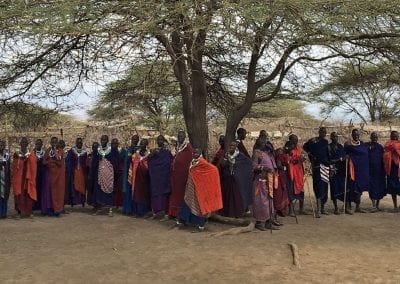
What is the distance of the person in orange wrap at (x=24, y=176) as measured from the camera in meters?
9.62

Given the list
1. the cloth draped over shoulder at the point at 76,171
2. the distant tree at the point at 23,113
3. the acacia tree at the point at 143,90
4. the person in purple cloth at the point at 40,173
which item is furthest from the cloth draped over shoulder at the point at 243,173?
the distant tree at the point at 23,113

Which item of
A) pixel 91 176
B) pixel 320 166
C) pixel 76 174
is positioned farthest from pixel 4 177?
pixel 320 166

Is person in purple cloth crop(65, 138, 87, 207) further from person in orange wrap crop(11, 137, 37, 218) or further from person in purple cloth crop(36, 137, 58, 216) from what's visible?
person in orange wrap crop(11, 137, 37, 218)

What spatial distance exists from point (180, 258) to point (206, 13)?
120 inches

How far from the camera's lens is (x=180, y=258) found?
6.66 m

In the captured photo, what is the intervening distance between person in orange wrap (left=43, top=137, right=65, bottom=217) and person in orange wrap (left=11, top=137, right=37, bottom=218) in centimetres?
28

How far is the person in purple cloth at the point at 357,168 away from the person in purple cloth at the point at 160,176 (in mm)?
3464

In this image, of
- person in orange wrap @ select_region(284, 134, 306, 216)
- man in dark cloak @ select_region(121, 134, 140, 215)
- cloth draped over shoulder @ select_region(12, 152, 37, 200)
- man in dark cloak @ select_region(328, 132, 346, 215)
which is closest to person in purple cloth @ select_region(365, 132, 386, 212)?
man in dark cloak @ select_region(328, 132, 346, 215)

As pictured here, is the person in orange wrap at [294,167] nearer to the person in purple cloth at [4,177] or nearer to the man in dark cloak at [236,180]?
the man in dark cloak at [236,180]

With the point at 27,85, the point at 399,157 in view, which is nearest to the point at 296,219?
the point at 399,157

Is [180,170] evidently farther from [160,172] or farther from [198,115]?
[198,115]

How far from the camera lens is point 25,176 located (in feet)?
31.8

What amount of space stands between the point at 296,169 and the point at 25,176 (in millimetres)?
4939

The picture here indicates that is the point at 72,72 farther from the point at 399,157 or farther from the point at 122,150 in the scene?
the point at 399,157
